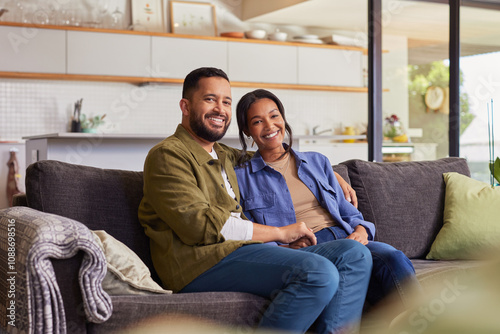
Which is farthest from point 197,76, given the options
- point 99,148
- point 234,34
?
point 234,34

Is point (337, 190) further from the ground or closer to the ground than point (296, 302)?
further from the ground

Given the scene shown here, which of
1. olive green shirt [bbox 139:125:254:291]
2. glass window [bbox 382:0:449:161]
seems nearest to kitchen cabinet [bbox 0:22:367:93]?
glass window [bbox 382:0:449:161]

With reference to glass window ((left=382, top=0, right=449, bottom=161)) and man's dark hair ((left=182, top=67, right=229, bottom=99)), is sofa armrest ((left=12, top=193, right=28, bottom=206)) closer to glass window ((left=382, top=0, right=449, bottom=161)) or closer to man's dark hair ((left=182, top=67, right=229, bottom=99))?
man's dark hair ((left=182, top=67, right=229, bottom=99))

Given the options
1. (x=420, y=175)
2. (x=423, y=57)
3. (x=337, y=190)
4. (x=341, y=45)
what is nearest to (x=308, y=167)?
(x=337, y=190)

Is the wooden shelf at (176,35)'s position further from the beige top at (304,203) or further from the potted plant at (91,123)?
the beige top at (304,203)

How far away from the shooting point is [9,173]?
6.21m

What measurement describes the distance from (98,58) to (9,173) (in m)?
1.54

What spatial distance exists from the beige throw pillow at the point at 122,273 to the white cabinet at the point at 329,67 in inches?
236

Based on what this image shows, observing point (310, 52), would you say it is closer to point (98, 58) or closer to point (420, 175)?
point (98, 58)

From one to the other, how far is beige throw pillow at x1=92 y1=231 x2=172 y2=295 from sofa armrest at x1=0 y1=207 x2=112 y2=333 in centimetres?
12

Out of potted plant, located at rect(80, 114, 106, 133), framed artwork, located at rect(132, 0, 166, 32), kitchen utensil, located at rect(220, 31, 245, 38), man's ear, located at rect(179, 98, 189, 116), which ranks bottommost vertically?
man's ear, located at rect(179, 98, 189, 116)

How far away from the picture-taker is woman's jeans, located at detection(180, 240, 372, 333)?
1787 mm

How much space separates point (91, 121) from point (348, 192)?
15.9ft

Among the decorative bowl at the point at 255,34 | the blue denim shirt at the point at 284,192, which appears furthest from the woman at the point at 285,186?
the decorative bowl at the point at 255,34
